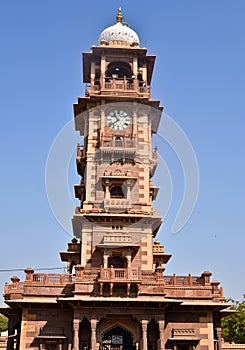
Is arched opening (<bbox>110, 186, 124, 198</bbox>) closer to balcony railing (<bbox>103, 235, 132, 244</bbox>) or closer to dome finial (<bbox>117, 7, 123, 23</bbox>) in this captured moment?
balcony railing (<bbox>103, 235, 132, 244</bbox>)

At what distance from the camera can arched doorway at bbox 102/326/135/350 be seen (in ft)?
97.9

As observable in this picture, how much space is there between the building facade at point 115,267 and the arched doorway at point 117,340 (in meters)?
0.06

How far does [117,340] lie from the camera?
3000 cm

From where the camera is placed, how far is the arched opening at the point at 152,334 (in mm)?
29312

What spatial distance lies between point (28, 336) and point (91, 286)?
476cm

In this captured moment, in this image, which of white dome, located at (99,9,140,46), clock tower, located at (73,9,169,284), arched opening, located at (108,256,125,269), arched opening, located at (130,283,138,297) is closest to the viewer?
arched opening, located at (130,283,138,297)

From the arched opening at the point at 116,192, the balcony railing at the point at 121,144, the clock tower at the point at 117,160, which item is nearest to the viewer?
the clock tower at the point at 117,160

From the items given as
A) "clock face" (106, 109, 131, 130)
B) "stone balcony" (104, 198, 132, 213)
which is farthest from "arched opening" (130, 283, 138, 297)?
"clock face" (106, 109, 131, 130)

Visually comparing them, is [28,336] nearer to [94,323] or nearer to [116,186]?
[94,323]

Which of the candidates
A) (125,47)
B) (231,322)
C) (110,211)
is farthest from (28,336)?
(231,322)

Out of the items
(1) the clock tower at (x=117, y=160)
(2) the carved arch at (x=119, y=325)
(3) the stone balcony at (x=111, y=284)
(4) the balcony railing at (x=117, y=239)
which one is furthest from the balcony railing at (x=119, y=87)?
(2) the carved arch at (x=119, y=325)

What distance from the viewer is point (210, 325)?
30.0 meters

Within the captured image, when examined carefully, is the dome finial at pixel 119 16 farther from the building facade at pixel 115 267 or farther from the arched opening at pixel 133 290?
the arched opening at pixel 133 290

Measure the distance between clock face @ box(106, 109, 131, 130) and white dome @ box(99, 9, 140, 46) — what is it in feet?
20.3
